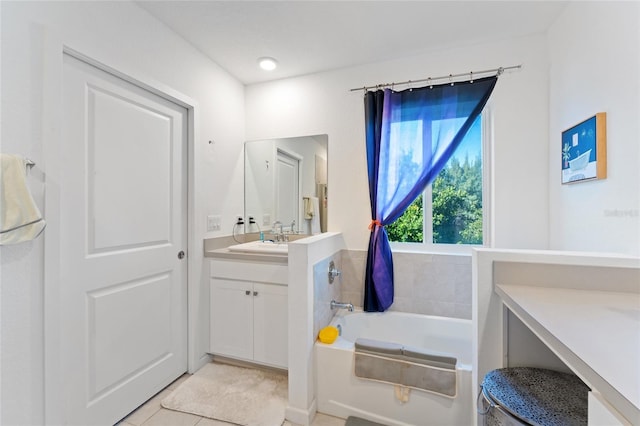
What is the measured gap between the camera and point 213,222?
2.26m

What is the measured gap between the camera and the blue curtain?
206cm

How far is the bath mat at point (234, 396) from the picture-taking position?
5.35ft

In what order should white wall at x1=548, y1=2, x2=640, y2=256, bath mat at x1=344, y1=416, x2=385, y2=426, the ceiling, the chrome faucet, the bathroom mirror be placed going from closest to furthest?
white wall at x1=548, y1=2, x2=640, y2=256
bath mat at x1=344, y1=416, x2=385, y2=426
the ceiling
the bathroom mirror
the chrome faucet

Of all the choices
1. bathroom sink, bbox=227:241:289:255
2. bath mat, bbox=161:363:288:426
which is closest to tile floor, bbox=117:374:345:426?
bath mat, bbox=161:363:288:426

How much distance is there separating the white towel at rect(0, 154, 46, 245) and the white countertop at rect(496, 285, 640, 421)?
73.1 inches

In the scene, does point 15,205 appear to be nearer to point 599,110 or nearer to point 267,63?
point 267,63

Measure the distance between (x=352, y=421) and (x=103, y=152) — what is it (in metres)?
2.07

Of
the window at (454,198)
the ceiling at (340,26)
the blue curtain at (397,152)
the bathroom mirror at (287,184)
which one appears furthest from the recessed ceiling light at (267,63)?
the window at (454,198)

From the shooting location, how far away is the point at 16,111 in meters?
1.16

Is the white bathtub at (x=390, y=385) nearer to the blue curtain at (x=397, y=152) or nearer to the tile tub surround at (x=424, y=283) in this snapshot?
the tile tub surround at (x=424, y=283)

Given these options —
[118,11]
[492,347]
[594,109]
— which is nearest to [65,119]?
[118,11]

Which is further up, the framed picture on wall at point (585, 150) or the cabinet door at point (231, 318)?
the framed picture on wall at point (585, 150)

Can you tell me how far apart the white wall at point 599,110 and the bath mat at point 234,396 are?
2036 mm

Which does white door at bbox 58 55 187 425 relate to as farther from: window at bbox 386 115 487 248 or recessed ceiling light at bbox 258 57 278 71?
window at bbox 386 115 487 248
